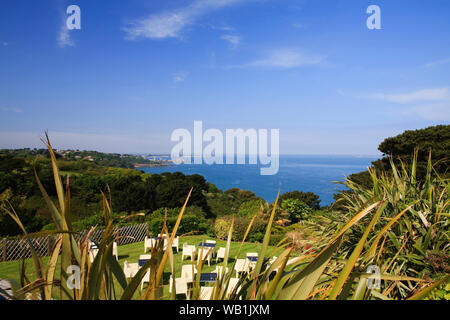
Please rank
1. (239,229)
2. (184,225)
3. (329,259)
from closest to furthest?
(329,259) < (239,229) < (184,225)

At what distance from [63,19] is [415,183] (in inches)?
237

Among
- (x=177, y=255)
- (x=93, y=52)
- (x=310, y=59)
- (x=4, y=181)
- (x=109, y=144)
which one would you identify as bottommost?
(x=177, y=255)

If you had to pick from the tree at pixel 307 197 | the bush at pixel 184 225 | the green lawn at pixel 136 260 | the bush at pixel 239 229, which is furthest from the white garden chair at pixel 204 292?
the tree at pixel 307 197

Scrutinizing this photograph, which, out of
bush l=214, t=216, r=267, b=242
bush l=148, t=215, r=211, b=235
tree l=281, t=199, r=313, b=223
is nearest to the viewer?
bush l=214, t=216, r=267, b=242

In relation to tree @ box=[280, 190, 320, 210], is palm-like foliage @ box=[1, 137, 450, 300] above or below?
above

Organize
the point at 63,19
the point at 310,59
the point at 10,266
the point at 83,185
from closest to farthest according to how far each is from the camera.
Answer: the point at 63,19
the point at 10,266
the point at 310,59
the point at 83,185

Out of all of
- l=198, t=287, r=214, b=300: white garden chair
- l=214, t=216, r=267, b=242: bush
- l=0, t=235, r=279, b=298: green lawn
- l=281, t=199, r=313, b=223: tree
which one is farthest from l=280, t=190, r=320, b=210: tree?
l=198, t=287, r=214, b=300: white garden chair

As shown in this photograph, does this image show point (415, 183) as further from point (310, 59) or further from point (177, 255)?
point (177, 255)

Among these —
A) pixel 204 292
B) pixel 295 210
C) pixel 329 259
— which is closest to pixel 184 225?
pixel 295 210

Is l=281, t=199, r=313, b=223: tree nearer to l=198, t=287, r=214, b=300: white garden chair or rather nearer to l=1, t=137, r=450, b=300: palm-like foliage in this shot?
l=1, t=137, r=450, b=300: palm-like foliage

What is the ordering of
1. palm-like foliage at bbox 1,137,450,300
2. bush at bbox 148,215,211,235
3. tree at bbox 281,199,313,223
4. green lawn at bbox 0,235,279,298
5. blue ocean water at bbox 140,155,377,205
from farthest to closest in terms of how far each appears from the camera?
1. blue ocean water at bbox 140,155,377,205
2. tree at bbox 281,199,313,223
3. bush at bbox 148,215,211,235
4. green lawn at bbox 0,235,279,298
5. palm-like foliage at bbox 1,137,450,300

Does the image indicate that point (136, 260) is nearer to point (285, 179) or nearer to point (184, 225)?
point (184, 225)

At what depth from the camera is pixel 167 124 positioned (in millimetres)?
18625
